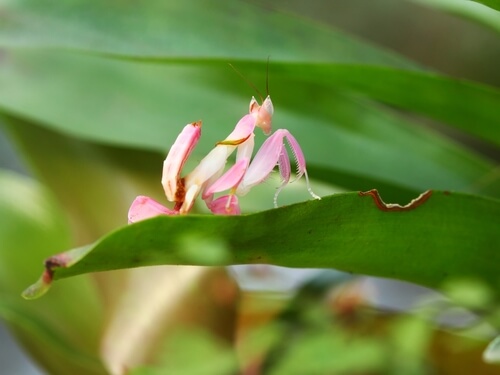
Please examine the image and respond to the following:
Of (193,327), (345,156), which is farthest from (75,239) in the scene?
(345,156)

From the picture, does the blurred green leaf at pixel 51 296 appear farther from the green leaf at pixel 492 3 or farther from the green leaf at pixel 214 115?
the green leaf at pixel 492 3

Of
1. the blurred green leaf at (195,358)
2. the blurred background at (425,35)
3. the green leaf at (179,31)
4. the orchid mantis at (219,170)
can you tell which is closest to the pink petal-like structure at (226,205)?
the orchid mantis at (219,170)

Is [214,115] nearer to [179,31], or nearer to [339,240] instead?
[179,31]

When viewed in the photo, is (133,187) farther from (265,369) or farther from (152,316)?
(265,369)

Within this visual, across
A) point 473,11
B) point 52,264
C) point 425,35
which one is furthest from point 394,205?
point 425,35

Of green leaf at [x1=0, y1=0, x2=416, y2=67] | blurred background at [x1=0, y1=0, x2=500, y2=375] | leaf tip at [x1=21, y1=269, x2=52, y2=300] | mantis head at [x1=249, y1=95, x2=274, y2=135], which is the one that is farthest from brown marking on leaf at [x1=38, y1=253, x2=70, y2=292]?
blurred background at [x1=0, y1=0, x2=500, y2=375]
